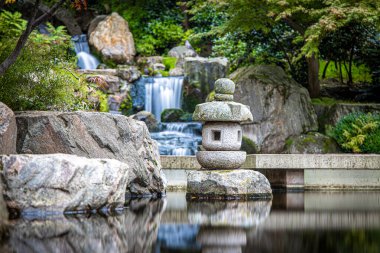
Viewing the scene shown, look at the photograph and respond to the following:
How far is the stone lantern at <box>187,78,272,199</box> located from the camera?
12945 millimetres

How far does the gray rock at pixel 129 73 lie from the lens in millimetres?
22625

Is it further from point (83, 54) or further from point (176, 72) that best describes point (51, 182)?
point (83, 54)

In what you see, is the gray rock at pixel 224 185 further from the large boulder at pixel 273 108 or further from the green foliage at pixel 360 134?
the large boulder at pixel 273 108

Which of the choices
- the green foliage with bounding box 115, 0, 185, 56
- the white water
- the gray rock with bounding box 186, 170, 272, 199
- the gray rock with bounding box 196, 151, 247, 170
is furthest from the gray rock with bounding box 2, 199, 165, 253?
the green foliage with bounding box 115, 0, 185, 56

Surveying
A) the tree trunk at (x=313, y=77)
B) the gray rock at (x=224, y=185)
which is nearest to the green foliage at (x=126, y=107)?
the tree trunk at (x=313, y=77)

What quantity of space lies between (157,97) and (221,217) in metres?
12.9

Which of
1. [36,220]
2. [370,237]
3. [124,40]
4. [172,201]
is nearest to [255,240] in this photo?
[370,237]

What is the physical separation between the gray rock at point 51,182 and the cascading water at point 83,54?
14655mm

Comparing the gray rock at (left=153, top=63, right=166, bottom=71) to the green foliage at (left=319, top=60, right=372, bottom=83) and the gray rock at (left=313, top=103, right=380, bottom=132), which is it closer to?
the green foliage at (left=319, top=60, right=372, bottom=83)

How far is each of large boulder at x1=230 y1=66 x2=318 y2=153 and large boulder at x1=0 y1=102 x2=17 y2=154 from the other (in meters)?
9.28

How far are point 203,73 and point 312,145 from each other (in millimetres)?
6020

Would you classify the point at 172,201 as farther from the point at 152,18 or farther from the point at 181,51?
the point at 152,18

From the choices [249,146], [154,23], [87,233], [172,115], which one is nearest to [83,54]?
[154,23]

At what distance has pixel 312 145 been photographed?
18172mm
